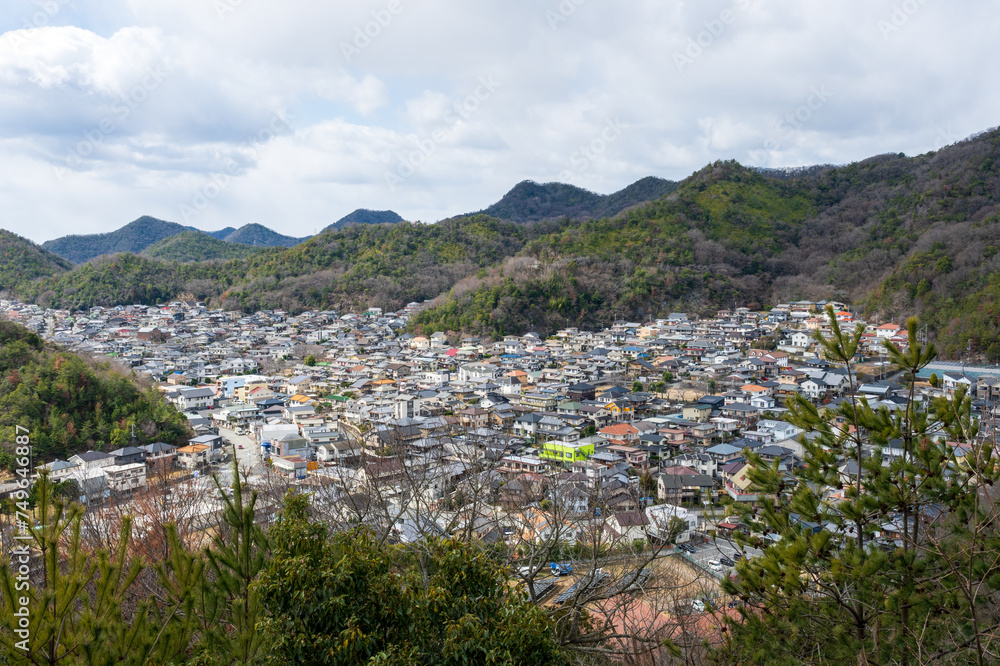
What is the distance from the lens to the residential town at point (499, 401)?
738 cm

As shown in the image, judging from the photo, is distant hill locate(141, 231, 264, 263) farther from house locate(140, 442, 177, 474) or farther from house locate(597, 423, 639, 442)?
house locate(597, 423, 639, 442)

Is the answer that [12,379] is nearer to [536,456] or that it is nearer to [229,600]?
[536,456]

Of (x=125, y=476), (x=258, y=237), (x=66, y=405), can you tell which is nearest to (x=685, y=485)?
(x=125, y=476)

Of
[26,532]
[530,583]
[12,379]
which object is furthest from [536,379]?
[26,532]

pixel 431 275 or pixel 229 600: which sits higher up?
pixel 431 275

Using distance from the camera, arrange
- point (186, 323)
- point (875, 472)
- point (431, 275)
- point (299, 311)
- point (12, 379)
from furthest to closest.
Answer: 1. point (431, 275)
2. point (299, 311)
3. point (186, 323)
4. point (12, 379)
5. point (875, 472)

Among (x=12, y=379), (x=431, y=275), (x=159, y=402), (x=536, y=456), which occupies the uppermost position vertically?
(x=431, y=275)

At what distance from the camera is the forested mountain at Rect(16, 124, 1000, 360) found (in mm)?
25156

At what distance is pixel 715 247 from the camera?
32906 mm

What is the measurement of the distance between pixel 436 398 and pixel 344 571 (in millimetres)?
14411

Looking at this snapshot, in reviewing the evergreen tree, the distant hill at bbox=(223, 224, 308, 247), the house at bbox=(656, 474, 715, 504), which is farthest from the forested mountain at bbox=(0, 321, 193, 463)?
the distant hill at bbox=(223, 224, 308, 247)

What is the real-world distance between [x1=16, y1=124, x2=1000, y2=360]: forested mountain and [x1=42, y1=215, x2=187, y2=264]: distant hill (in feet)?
87.3

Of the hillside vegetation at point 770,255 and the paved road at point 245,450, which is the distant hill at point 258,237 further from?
the paved road at point 245,450

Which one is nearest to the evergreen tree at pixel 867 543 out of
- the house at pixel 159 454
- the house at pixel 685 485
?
the house at pixel 685 485
